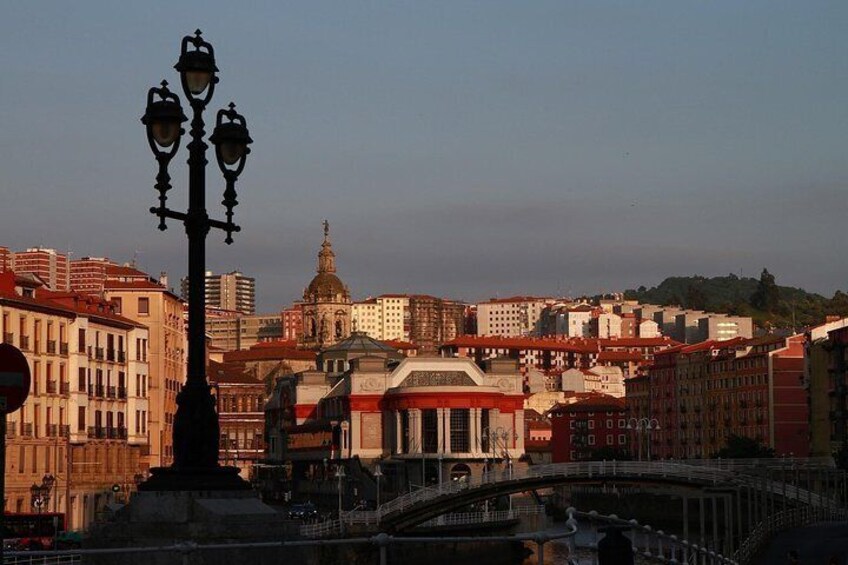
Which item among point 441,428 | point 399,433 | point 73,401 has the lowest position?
point 399,433

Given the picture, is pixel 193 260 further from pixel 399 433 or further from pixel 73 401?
pixel 399 433

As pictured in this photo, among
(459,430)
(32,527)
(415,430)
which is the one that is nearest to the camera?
(32,527)

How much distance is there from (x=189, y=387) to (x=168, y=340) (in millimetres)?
94389

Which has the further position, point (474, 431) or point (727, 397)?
point (727, 397)

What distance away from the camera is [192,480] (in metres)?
19.2

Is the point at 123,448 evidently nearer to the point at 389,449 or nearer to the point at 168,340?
the point at 168,340

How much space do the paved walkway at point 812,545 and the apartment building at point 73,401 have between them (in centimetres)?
3500

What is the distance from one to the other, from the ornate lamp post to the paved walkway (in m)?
37.0

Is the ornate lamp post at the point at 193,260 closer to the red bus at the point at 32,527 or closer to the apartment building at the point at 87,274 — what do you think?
the red bus at the point at 32,527

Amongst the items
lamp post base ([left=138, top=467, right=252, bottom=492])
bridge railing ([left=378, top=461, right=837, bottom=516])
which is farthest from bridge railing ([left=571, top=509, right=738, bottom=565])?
bridge railing ([left=378, top=461, right=837, bottom=516])

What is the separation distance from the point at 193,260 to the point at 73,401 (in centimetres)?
7445

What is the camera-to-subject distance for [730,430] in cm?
16462

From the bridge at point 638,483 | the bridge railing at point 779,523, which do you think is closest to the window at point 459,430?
the bridge at point 638,483

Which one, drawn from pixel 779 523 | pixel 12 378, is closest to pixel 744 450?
pixel 779 523
